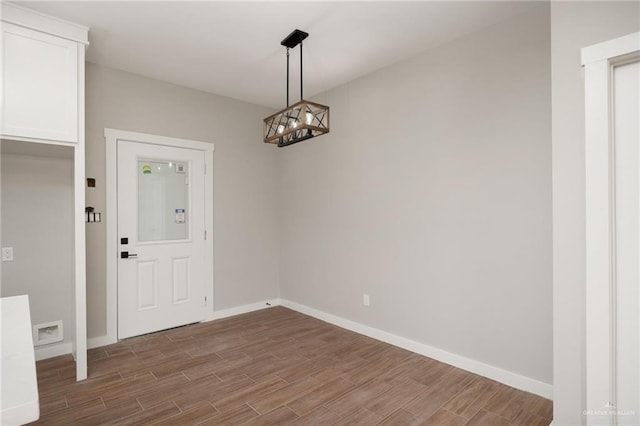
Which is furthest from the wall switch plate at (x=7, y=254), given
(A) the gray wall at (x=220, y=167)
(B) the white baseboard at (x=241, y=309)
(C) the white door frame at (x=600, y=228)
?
(C) the white door frame at (x=600, y=228)

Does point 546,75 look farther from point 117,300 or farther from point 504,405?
point 117,300

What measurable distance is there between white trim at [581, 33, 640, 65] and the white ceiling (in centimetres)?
103

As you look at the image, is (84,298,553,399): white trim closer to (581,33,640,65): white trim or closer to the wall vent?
the wall vent

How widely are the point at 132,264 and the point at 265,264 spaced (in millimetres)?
1727

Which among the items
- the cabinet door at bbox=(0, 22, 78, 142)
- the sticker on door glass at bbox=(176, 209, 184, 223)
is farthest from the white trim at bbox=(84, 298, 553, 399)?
the cabinet door at bbox=(0, 22, 78, 142)

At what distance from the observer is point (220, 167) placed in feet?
14.5

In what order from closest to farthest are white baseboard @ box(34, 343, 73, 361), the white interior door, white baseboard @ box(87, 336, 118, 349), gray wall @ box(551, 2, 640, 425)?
gray wall @ box(551, 2, 640, 425) → white baseboard @ box(34, 343, 73, 361) → white baseboard @ box(87, 336, 118, 349) → the white interior door

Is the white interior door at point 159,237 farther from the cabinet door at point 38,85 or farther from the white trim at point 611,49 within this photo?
the white trim at point 611,49

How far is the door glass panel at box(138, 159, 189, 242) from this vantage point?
3850 mm

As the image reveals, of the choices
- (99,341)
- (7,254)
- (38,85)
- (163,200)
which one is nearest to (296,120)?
(38,85)

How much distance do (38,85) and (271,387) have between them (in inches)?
115

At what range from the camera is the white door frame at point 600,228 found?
170 centimetres

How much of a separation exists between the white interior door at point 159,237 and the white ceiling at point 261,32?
3.24 feet

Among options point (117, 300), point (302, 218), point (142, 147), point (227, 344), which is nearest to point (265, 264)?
point (302, 218)
